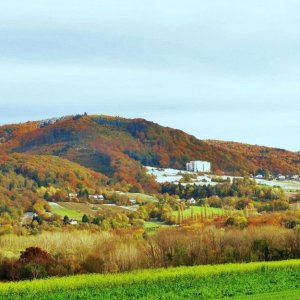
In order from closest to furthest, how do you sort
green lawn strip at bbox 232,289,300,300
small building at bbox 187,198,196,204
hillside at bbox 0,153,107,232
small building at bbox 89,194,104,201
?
1. green lawn strip at bbox 232,289,300,300
2. hillside at bbox 0,153,107,232
3. small building at bbox 89,194,104,201
4. small building at bbox 187,198,196,204

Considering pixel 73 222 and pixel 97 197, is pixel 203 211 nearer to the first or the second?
pixel 97 197

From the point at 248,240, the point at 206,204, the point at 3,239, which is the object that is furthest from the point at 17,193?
the point at 248,240

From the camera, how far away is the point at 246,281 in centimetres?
4791

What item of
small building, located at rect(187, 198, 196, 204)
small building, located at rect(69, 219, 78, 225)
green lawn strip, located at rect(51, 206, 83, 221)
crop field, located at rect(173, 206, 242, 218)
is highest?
small building, located at rect(187, 198, 196, 204)

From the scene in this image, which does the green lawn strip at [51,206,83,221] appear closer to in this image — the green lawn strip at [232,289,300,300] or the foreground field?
the foreground field

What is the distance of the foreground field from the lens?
41.2 m

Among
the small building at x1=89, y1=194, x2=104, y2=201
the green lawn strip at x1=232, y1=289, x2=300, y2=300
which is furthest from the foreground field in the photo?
the small building at x1=89, y1=194, x2=104, y2=201

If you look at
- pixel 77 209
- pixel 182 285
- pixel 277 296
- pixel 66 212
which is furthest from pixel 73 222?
pixel 277 296

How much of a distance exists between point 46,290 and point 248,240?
Answer: 32.4 metres

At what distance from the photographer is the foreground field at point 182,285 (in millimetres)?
41219

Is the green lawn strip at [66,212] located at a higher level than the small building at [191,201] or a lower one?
lower

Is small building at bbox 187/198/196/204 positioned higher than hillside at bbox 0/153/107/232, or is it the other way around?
hillside at bbox 0/153/107/232

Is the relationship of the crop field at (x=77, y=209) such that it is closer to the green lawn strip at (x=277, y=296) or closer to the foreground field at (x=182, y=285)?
the foreground field at (x=182, y=285)

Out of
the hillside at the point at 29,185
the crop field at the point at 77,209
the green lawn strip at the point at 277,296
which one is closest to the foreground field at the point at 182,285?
the green lawn strip at the point at 277,296
